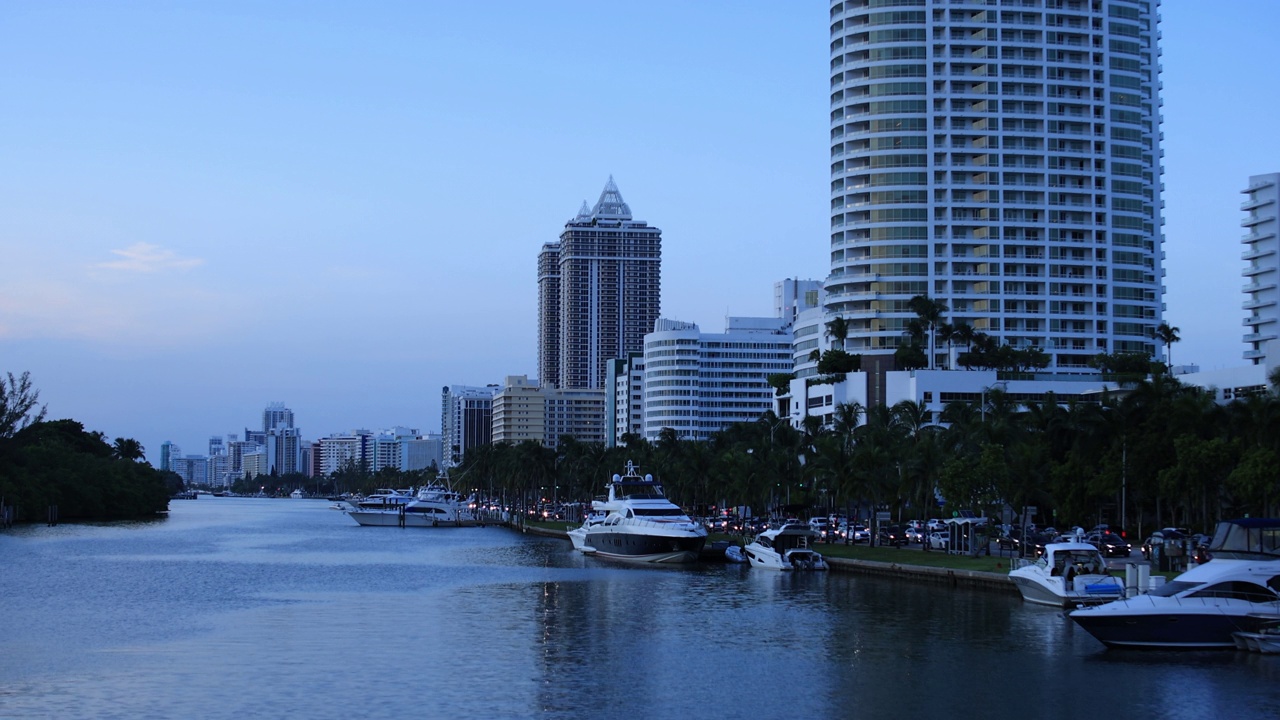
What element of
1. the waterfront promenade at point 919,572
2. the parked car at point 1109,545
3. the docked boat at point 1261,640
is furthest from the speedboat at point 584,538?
the docked boat at point 1261,640

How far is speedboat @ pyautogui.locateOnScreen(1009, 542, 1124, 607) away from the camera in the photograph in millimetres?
62375

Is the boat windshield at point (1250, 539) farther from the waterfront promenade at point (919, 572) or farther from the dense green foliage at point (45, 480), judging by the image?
the dense green foliage at point (45, 480)

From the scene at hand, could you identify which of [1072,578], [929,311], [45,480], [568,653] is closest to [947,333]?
[929,311]

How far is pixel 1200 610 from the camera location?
51.3m

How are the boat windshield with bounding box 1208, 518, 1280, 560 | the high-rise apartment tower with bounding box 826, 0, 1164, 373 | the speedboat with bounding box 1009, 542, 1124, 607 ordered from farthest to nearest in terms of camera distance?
the high-rise apartment tower with bounding box 826, 0, 1164, 373 < the speedboat with bounding box 1009, 542, 1124, 607 < the boat windshield with bounding box 1208, 518, 1280, 560

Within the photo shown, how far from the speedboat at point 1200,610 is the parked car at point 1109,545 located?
31856 mm

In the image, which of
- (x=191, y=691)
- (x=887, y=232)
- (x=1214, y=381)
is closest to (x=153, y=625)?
(x=191, y=691)

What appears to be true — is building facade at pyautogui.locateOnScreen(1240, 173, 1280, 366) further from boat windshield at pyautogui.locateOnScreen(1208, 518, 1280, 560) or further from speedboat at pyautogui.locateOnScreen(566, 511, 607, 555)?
boat windshield at pyautogui.locateOnScreen(1208, 518, 1280, 560)

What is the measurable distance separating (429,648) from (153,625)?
15411mm

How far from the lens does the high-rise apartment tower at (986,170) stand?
611ft

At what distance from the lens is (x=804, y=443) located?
154 meters

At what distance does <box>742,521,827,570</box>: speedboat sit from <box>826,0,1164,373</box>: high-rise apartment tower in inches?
3344

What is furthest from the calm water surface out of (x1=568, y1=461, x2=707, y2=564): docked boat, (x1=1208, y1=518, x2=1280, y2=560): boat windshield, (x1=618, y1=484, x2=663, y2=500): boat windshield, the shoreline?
(x1=618, y1=484, x2=663, y2=500): boat windshield

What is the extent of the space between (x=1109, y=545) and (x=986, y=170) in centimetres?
10708
